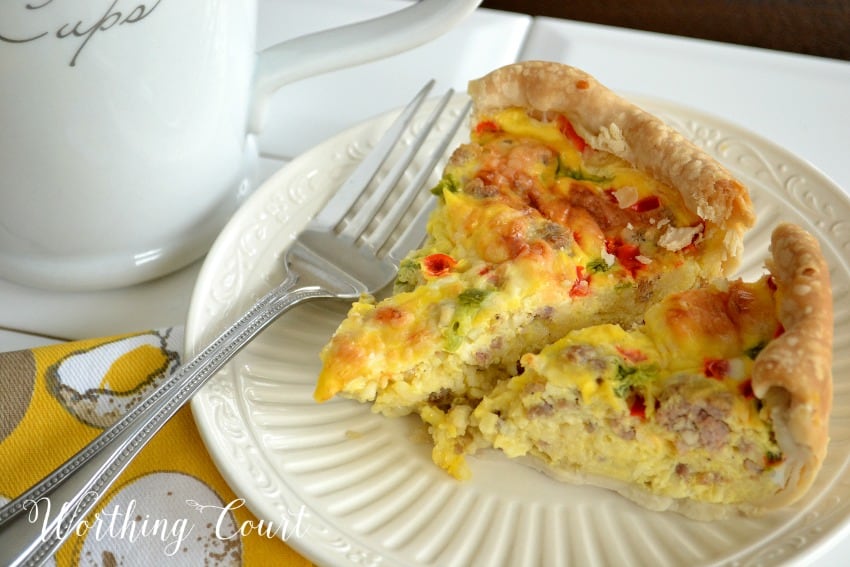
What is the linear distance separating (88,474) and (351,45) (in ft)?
3.01

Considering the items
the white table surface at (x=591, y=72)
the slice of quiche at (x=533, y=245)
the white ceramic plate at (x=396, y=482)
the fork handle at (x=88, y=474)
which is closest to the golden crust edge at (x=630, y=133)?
the slice of quiche at (x=533, y=245)

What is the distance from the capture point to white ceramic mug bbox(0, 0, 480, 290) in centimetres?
131

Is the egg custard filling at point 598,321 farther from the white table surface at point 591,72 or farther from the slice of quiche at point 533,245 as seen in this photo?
the white table surface at point 591,72

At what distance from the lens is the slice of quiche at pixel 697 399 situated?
1254 mm

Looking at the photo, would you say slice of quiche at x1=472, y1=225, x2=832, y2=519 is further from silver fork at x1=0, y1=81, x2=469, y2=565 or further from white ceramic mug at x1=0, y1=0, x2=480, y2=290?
white ceramic mug at x1=0, y1=0, x2=480, y2=290

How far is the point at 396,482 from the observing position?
1.42m

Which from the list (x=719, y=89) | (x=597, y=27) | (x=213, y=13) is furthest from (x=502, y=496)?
(x=597, y=27)

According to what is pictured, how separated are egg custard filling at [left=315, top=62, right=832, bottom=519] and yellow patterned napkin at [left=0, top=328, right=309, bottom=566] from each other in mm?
259

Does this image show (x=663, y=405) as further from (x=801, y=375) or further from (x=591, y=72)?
(x=591, y=72)

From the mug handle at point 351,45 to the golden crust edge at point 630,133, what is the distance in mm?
214

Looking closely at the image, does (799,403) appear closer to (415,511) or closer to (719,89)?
(415,511)

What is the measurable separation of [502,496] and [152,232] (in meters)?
0.83

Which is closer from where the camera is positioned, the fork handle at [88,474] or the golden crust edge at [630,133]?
the fork handle at [88,474]

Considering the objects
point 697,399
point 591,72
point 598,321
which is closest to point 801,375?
point 697,399
